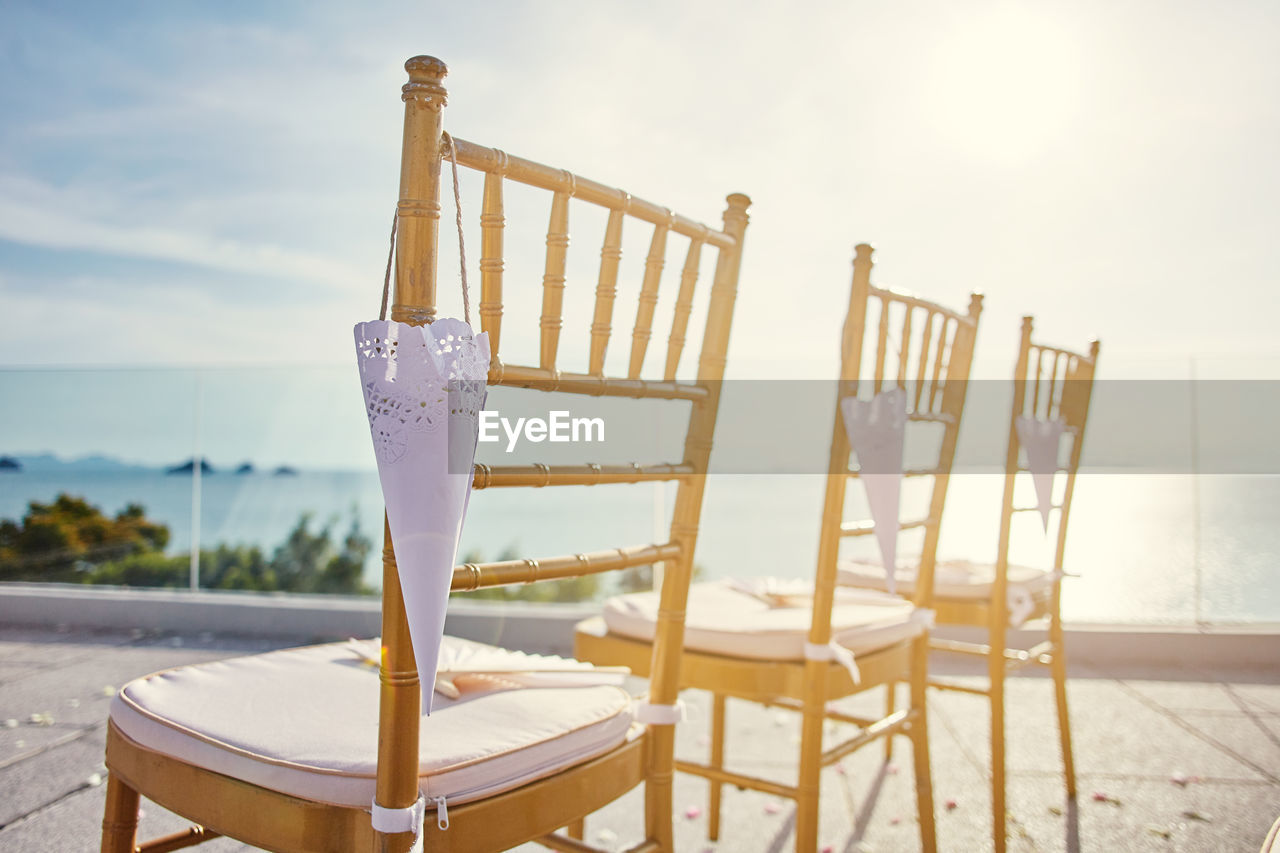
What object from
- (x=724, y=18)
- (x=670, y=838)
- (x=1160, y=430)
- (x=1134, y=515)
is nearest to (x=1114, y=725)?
(x=1134, y=515)

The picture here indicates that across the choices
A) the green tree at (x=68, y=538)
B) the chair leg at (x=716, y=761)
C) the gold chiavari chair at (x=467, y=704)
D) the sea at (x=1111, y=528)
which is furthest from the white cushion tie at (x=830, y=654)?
the green tree at (x=68, y=538)

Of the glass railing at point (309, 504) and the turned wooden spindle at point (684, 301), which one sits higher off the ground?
the turned wooden spindle at point (684, 301)

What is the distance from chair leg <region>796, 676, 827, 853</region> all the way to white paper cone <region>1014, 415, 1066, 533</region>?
2.97 feet

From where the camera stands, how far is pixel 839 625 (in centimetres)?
128

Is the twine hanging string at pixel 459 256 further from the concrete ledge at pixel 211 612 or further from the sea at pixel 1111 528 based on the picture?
the concrete ledge at pixel 211 612

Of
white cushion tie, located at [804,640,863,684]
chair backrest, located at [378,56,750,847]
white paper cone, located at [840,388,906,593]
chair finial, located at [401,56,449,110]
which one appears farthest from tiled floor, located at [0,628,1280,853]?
chair finial, located at [401,56,449,110]

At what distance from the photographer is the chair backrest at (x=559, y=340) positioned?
1.94 feet

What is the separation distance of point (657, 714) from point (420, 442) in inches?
20.4

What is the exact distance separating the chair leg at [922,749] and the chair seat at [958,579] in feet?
1.06

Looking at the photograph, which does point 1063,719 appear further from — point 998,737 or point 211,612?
point 211,612

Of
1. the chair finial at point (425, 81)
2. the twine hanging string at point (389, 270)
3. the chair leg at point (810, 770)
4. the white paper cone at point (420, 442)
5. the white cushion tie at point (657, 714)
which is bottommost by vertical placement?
the chair leg at point (810, 770)

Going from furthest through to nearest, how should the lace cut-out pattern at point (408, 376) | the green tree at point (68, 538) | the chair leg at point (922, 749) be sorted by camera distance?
the green tree at point (68, 538)
the chair leg at point (922, 749)
the lace cut-out pattern at point (408, 376)

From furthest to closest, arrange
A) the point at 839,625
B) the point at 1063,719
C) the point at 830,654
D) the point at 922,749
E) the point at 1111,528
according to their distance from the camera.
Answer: the point at 1111,528 → the point at 1063,719 → the point at 922,749 → the point at 839,625 → the point at 830,654


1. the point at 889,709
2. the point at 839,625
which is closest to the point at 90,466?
the point at 889,709
